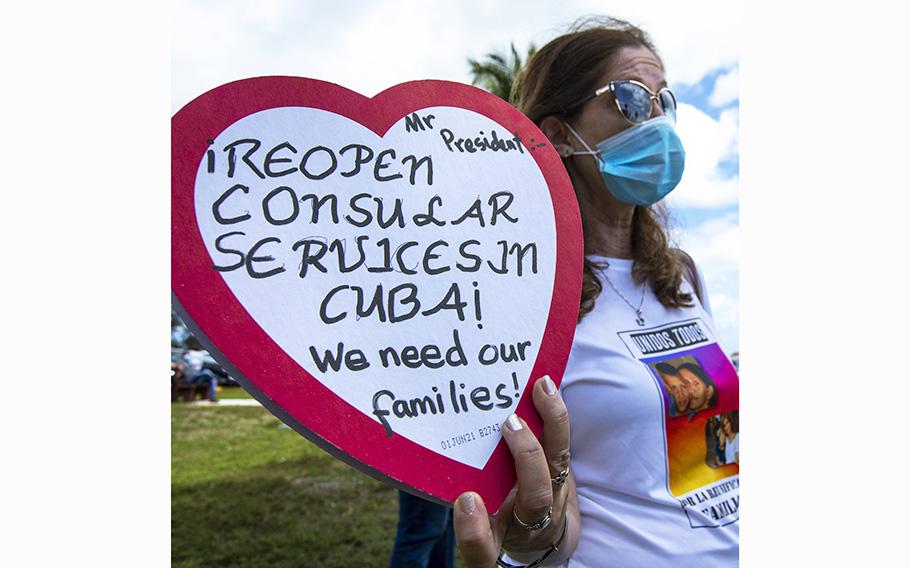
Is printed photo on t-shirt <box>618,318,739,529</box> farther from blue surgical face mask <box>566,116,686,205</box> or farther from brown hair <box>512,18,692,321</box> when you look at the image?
blue surgical face mask <box>566,116,686,205</box>

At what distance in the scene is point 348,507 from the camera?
4344mm

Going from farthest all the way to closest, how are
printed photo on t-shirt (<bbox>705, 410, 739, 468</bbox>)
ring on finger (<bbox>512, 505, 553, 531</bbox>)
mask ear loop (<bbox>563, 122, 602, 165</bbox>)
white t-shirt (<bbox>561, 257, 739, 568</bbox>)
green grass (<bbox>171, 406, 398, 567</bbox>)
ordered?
green grass (<bbox>171, 406, 398, 567</bbox>), mask ear loop (<bbox>563, 122, 602, 165</bbox>), printed photo on t-shirt (<bbox>705, 410, 739, 468</bbox>), white t-shirt (<bbox>561, 257, 739, 568</bbox>), ring on finger (<bbox>512, 505, 553, 531</bbox>)

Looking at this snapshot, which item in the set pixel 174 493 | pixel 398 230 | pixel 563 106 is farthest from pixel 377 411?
pixel 174 493

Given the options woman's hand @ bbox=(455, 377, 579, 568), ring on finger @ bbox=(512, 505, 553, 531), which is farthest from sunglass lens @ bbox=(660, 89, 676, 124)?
ring on finger @ bbox=(512, 505, 553, 531)

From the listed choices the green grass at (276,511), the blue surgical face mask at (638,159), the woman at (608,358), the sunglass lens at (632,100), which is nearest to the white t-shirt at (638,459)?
the woman at (608,358)

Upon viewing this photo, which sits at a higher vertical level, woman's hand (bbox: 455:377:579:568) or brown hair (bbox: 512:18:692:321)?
brown hair (bbox: 512:18:692:321)

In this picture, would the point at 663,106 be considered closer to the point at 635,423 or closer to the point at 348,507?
the point at 635,423

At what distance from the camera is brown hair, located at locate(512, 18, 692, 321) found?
4.69 ft

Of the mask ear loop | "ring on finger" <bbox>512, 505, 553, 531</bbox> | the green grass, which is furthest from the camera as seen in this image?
the green grass

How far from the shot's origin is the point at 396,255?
89cm

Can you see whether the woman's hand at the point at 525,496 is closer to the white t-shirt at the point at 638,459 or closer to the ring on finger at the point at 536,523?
the ring on finger at the point at 536,523

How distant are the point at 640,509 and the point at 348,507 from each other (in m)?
3.53

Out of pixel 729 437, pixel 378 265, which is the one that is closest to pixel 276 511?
pixel 729 437

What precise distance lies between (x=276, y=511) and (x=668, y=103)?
386 centimetres
